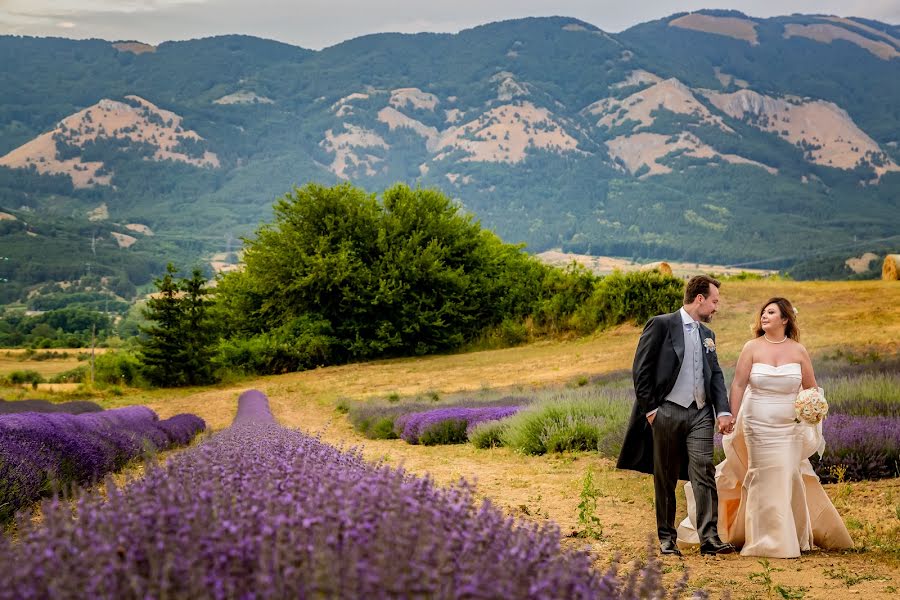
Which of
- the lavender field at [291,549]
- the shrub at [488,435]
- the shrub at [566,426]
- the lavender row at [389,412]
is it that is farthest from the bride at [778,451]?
the lavender row at [389,412]

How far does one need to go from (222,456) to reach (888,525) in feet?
18.7

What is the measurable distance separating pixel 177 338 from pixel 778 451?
29277mm

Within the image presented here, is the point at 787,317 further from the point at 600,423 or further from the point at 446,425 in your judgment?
the point at 446,425

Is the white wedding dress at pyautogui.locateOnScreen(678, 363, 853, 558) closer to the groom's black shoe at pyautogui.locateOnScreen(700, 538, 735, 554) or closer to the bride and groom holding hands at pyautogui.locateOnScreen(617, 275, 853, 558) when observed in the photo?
the bride and groom holding hands at pyautogui.locateOnScreen(617, 275, 853, 558)

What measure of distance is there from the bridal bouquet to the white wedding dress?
0.30ft

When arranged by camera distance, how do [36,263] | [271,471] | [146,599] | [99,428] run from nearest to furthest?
1. [146,599]
2. [271,471]
3. [99,428]
4. [36,263]

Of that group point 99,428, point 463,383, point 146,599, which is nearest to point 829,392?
point 99,428

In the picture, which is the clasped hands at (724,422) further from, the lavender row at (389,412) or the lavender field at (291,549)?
the lavender row at (389,412)

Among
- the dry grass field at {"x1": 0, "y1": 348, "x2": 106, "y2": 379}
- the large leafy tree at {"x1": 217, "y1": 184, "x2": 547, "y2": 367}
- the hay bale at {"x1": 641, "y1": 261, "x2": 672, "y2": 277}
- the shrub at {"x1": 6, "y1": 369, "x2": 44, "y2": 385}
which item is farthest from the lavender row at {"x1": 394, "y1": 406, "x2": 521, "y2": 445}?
the dry grass field at {"x1": 0, "y1": 348, "x2": 106, "y2": 379}

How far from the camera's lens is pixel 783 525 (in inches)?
282

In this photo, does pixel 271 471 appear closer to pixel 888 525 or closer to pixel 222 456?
pixel 222 456

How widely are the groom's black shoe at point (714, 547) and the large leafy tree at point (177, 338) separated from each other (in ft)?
92.8

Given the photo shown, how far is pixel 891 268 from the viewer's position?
1373 inches

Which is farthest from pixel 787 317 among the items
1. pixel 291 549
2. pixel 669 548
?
pixel 291 549
